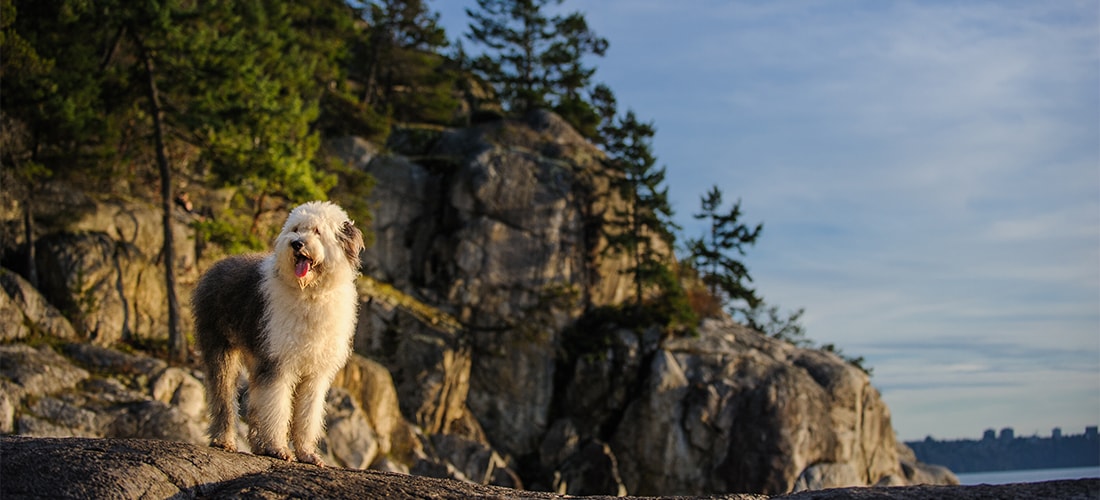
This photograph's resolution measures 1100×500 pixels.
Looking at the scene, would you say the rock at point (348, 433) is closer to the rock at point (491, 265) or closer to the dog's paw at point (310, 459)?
the rock at point (491, 265)

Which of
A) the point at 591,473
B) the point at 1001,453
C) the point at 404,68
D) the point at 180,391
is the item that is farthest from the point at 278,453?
the point at 1001,453

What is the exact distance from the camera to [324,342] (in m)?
9.15

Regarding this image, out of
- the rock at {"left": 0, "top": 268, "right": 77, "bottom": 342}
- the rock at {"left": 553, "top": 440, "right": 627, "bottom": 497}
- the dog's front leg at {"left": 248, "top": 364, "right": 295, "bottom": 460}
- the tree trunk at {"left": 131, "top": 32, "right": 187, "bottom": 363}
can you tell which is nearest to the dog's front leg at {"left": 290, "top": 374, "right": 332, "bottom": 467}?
the dog's front leg at {"left": 248, "top": 364, "right": 295, "bottom": 460}

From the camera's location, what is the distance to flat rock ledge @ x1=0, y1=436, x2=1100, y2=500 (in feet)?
21.4

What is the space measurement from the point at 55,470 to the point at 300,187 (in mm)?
24646

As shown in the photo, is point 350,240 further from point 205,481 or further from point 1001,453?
point 1001,453

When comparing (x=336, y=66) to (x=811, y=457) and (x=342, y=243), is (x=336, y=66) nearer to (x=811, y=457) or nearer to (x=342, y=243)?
(x=811, y=457)

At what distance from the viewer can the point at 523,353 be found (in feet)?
147

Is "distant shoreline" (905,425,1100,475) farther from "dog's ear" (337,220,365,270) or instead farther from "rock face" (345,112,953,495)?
"dog's ear" (337,220,365,270)

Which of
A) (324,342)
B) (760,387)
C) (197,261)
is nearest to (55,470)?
(324,342)

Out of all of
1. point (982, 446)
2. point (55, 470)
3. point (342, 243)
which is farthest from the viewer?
point (982, 446)

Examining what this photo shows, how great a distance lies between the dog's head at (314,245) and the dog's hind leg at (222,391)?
161cm

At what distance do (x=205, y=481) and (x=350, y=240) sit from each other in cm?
271

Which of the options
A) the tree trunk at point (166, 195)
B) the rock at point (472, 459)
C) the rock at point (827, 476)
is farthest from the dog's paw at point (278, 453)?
the rock at point (827, 476)
